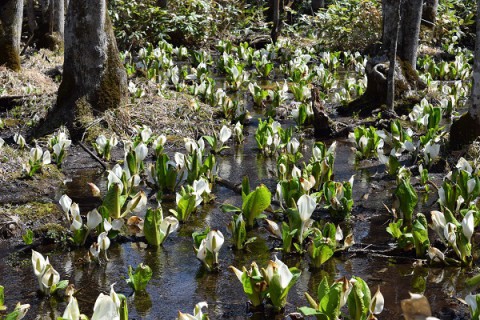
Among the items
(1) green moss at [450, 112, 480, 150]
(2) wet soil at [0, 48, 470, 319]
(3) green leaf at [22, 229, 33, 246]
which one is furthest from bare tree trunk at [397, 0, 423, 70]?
(3) green leaf at [22, 229, 33, 246]

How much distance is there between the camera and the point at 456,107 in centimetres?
1027

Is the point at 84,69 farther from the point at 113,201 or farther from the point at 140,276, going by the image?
the point at 140,276

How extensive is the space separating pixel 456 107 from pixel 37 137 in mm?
5761

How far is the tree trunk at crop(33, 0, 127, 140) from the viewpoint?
7.93 metres

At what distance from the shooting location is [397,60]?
32.7 ft

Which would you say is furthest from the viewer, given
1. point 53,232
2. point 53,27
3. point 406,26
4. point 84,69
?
point 53,27

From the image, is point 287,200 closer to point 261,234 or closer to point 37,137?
point 261,234

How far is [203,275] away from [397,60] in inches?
249

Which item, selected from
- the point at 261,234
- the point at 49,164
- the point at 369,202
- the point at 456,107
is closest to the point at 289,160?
the point at 369,202

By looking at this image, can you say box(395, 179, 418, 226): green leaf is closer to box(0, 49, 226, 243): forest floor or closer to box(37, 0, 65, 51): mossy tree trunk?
box(0, 49, 226, 243): forest floor

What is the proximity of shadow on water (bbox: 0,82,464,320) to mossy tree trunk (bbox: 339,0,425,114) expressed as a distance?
4372 millimetres

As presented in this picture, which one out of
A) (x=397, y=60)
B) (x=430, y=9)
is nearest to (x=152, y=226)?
(x=397, y=60)

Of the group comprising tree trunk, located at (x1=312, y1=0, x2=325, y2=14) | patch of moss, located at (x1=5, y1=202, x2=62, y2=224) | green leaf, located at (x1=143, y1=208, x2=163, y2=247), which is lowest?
tree trunk, located at (x1=312, y1=0, x2=325, y2=14)

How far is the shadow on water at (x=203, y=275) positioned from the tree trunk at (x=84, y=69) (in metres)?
2.92
